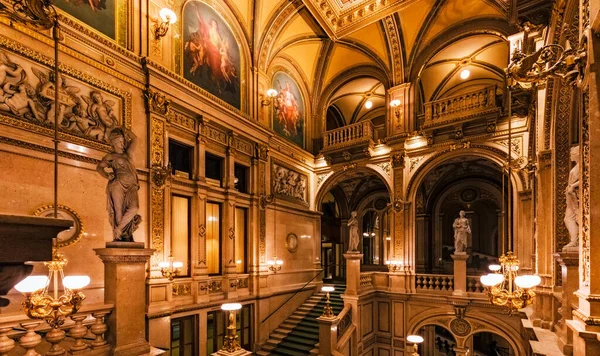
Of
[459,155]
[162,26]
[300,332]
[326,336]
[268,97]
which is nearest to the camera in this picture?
[162,26]

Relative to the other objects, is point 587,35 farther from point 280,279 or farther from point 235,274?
point 280,279

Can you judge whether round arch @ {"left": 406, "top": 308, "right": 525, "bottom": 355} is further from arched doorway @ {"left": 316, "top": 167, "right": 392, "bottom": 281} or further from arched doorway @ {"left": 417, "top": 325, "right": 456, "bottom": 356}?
arched doorway @ {"left": 316, "top": 167, "right": 392, "bottom": 281}

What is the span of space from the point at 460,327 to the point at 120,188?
38.4ft

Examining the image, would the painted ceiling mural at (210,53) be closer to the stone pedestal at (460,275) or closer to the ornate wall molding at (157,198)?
the ornate wall molding at (157,198)

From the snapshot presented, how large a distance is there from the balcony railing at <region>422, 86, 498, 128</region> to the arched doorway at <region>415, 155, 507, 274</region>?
13.1 feet

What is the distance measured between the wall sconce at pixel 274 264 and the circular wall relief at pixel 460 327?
6.42 metres

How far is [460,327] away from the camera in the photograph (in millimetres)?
11641

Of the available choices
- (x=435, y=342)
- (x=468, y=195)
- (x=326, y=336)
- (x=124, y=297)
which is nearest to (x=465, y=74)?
(x=468, y=195)

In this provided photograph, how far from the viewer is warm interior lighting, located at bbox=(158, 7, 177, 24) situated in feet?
27.7

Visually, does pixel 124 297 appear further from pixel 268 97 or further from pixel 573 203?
pixel 268 97

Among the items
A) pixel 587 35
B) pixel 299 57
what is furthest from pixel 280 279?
pixel 587 35

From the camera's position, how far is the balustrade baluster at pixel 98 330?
4293 millimetres

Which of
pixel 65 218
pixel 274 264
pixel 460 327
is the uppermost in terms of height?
pixel 65 218

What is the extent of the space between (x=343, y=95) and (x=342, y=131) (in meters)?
3.16
